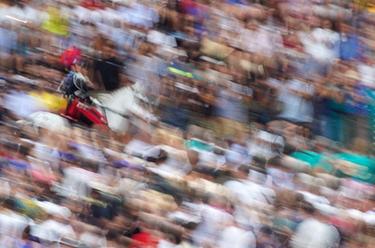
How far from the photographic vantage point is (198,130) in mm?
8289

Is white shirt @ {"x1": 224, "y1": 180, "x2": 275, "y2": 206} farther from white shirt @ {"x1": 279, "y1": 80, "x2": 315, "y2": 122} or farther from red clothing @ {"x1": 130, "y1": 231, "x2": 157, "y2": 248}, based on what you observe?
white shirt @ {"x1": 279, "y1": 80, "x2": 315, "y2": 122}

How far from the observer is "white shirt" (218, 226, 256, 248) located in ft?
24.5

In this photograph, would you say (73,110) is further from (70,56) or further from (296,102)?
(296,102)

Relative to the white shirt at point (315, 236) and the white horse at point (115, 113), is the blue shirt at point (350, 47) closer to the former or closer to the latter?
the white horse at point (115, 113)

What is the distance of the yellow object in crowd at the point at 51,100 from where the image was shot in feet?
28.1

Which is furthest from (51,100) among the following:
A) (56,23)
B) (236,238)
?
(236,238)

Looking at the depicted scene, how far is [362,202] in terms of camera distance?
768 centimetres

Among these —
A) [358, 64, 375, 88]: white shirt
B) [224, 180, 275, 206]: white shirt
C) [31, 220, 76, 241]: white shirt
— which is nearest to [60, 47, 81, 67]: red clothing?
[31, 220, 76, 241]: white shirt

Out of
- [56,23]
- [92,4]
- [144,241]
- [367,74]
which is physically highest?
[367,74]

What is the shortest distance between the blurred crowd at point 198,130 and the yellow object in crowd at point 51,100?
2cm

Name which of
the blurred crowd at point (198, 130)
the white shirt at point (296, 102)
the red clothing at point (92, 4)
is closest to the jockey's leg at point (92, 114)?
the blurred crowd at point (198, 130)

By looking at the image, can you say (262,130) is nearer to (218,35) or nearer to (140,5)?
(218,35)

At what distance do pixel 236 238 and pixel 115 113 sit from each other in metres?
1.50

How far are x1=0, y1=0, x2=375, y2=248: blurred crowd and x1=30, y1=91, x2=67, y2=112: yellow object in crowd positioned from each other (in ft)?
0.06
